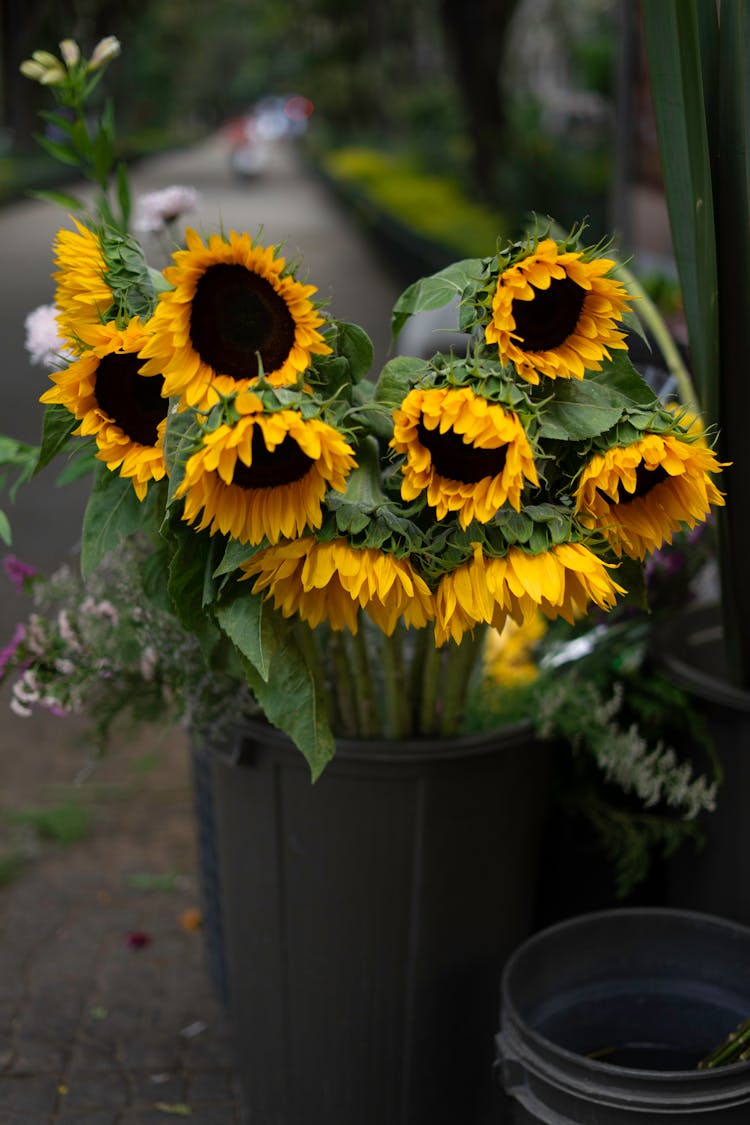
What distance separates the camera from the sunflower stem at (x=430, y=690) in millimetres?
2203

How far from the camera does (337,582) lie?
171 cm

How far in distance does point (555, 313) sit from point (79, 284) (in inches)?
24.3

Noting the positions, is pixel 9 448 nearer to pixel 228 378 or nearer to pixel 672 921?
pixel 228 378

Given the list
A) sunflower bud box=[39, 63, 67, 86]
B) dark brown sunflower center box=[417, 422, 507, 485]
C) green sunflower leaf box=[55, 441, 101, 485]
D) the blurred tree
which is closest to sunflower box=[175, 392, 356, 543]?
dark brown sunflower center box=[417, 422, 507, 485]

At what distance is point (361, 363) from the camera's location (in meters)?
1.85

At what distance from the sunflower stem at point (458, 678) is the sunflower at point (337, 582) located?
47cm

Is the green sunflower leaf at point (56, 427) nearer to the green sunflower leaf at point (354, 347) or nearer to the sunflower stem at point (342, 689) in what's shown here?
the green sunflower leaf at point (354, 347)

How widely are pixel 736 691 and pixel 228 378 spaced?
50.3 inches

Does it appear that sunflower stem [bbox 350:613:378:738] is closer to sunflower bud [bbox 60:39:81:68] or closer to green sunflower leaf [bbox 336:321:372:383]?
green sunflower leaf [bbox 336:321:372:383]

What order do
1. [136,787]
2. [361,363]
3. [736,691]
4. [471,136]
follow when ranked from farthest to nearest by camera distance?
[471,136], [136,787], [736,691], [361,363]

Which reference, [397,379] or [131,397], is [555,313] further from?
[131,397]

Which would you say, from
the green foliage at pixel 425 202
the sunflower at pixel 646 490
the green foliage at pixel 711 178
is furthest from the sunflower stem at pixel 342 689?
the green foliage at pixel 425 202

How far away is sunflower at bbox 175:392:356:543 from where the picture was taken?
1504 millimetres

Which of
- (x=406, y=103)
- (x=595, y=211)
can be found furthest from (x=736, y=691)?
(x=406, y=103)
